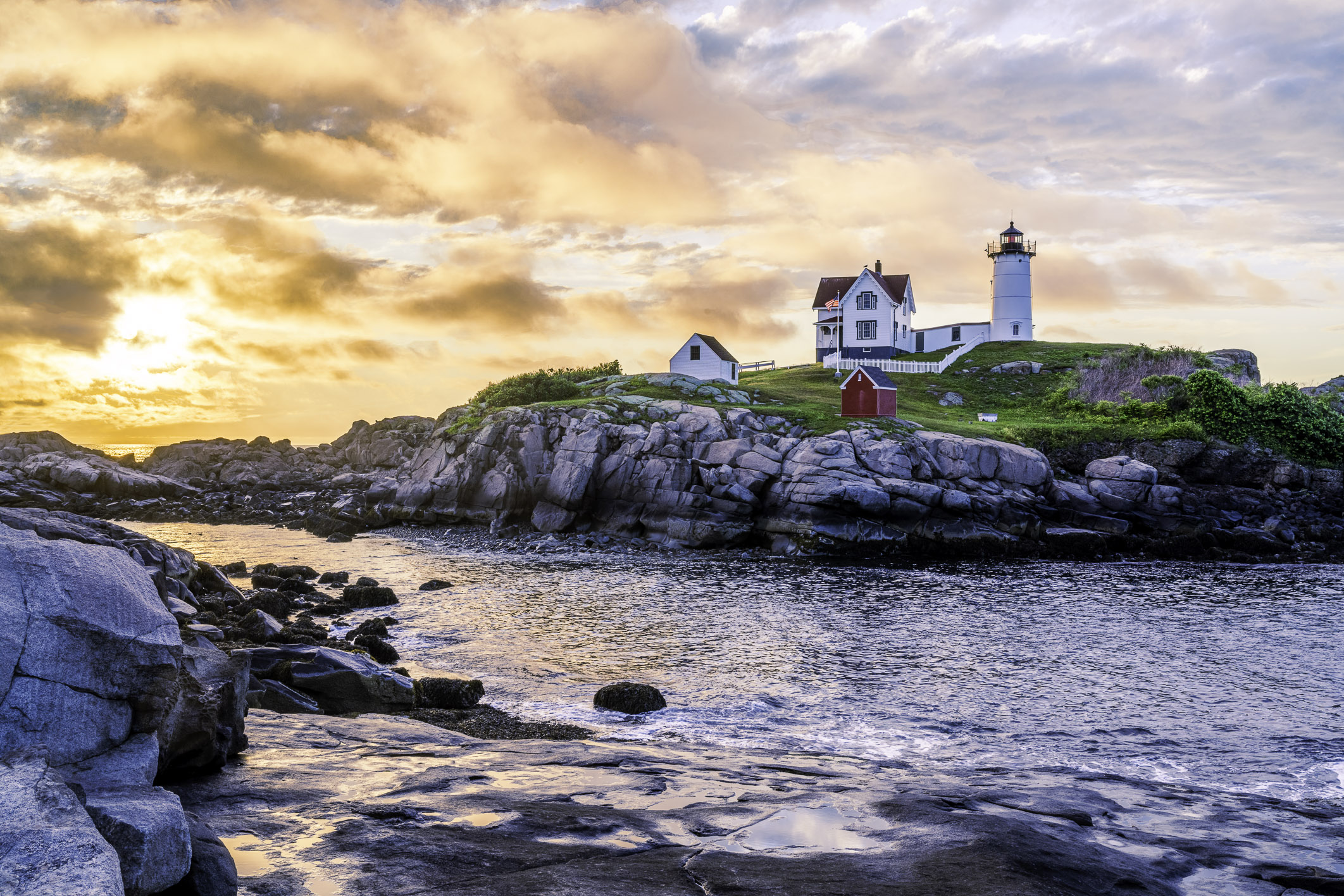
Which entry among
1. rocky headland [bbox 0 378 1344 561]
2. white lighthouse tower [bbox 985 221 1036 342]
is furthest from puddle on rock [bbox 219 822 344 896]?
white lighthouse tower [bbox 985 221 1036 342]

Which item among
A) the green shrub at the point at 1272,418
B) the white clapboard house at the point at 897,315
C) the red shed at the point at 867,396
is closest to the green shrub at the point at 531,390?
the red shed at the point at 867,396

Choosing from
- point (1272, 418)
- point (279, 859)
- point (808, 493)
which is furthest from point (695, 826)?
point (1272, 418)

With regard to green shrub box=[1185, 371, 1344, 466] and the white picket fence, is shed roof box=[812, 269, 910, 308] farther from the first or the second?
green shrub box=[1185, 371, 1344, 466]

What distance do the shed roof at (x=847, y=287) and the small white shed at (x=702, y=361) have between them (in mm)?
20427

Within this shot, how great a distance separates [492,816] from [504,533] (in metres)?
38.5

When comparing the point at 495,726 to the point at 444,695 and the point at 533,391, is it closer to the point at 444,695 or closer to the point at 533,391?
the point at 444,695

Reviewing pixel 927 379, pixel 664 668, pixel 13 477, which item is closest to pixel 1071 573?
pixel 664 668

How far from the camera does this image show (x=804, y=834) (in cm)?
873

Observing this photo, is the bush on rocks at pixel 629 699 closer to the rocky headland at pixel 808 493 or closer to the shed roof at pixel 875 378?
the rocky headland at pixel 808 493

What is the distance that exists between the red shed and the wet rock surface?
144 feet

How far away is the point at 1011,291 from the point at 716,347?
133ft

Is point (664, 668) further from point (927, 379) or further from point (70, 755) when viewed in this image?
point (927, 379)

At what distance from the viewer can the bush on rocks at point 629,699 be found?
16328mm

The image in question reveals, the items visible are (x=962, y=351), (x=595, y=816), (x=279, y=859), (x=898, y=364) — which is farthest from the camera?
(x=962, y=351)
